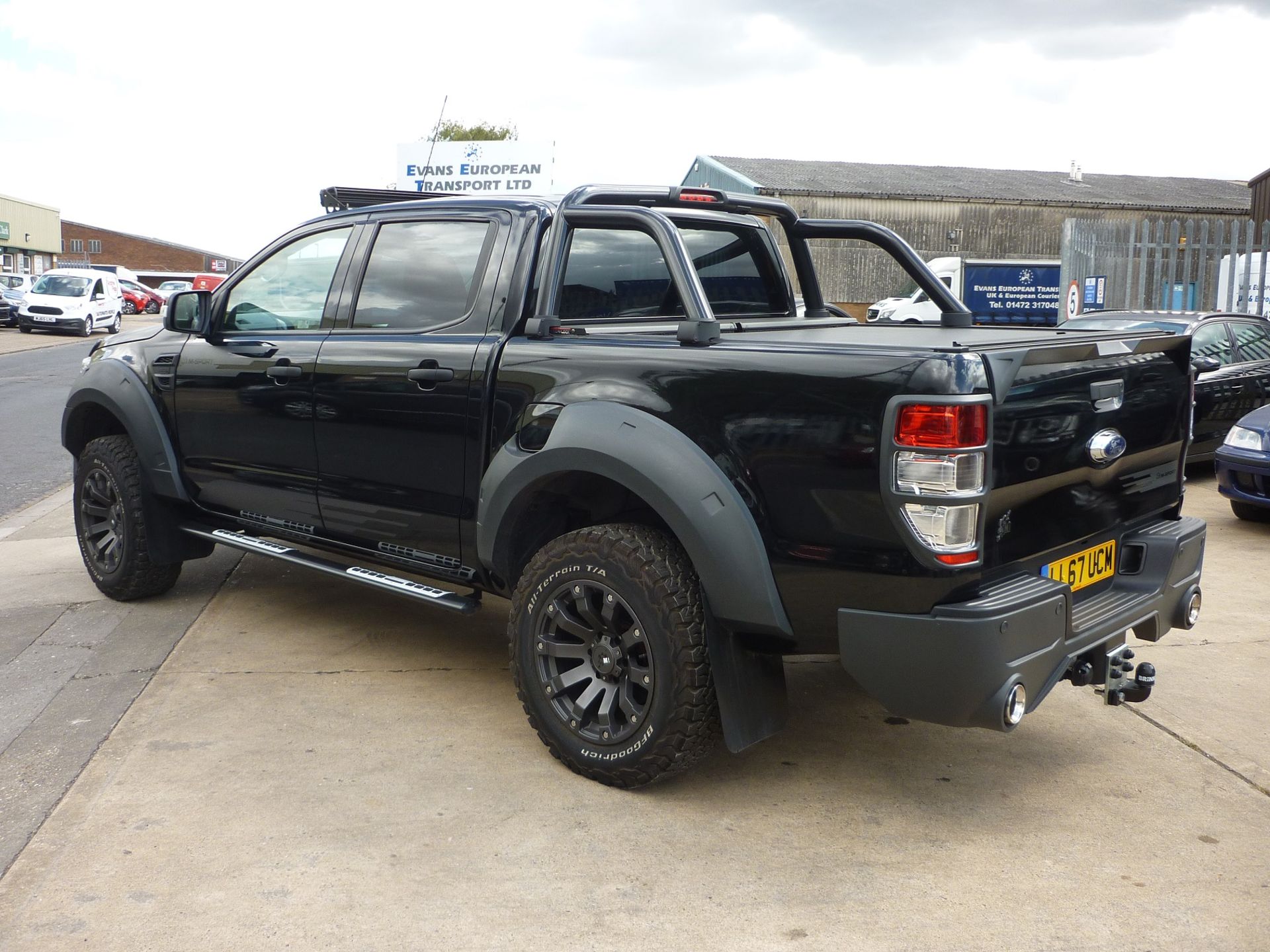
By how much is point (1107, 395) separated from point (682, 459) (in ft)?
4.22

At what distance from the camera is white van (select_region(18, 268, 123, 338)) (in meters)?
31.6

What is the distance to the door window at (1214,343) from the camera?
9.35m

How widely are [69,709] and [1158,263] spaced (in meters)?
12.9

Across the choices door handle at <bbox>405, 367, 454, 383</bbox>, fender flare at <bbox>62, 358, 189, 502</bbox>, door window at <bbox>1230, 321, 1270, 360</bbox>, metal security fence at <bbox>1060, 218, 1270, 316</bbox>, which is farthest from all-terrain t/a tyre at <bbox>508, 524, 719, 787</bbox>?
metal security fence at <bbox>1060, 218, 1270, 316</bbox>

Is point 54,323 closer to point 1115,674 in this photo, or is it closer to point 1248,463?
point 1248,463

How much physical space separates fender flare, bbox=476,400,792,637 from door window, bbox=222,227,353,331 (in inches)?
64.5

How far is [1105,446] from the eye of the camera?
11.2ft

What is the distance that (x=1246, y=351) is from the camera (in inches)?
378

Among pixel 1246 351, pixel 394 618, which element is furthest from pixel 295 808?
pixel 1246 351

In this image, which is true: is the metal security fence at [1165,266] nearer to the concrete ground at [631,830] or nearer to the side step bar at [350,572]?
the concrete ground at [631,830]

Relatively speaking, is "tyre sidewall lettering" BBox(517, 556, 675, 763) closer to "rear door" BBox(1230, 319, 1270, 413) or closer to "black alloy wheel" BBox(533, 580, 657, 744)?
"black alloy wheel" BBox(533, 580, 657, 744)

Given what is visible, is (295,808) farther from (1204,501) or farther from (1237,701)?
(1204,501)

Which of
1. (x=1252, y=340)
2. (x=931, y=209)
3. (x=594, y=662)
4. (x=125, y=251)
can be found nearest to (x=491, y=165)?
(x=931, y=209)

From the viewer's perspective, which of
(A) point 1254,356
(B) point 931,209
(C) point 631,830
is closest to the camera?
(C) point 631,830
